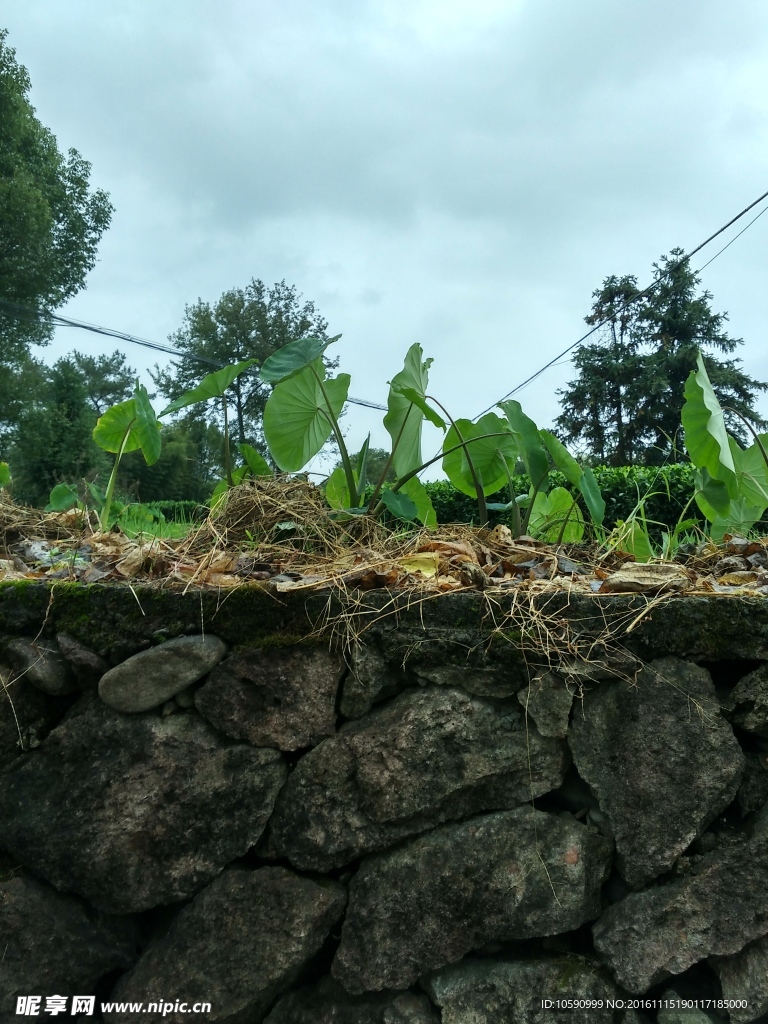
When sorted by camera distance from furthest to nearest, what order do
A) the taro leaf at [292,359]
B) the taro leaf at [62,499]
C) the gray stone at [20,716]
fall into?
the taro leaf at [62,499]
the taro leaf at [292,359]
the gray stone at [20,716]

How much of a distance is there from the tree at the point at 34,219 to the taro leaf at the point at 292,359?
14757 millimetres

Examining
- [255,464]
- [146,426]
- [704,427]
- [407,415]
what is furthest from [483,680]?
[146,426]

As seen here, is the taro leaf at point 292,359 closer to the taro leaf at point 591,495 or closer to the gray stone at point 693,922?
the taro leaf at point 591,495

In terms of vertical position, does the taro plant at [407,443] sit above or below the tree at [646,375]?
below

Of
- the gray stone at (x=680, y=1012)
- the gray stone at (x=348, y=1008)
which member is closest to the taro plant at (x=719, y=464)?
the gray stone at (x=680, y=1012)

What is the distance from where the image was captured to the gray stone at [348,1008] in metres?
1.46

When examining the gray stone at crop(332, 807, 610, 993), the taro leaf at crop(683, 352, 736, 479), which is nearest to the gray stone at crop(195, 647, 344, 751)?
the gray stone at crop(332, 807, 610, 993)

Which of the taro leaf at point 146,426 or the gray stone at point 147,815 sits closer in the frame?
the gray stone at point 147,815

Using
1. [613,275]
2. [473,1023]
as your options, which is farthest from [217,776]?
[613,275]

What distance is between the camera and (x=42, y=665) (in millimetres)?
1603

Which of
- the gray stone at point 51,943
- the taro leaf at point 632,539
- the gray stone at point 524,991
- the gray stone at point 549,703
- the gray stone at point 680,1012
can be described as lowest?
the gray stone at point 680,1012

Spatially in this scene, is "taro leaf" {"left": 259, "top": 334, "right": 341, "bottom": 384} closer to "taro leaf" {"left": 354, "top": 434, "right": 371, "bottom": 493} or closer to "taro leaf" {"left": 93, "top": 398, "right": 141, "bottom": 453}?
"taro leaf" {"left": 354, "top": 434, "right": 371, "bottom": 493}

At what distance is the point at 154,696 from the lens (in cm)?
155

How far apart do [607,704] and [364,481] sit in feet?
3.51
